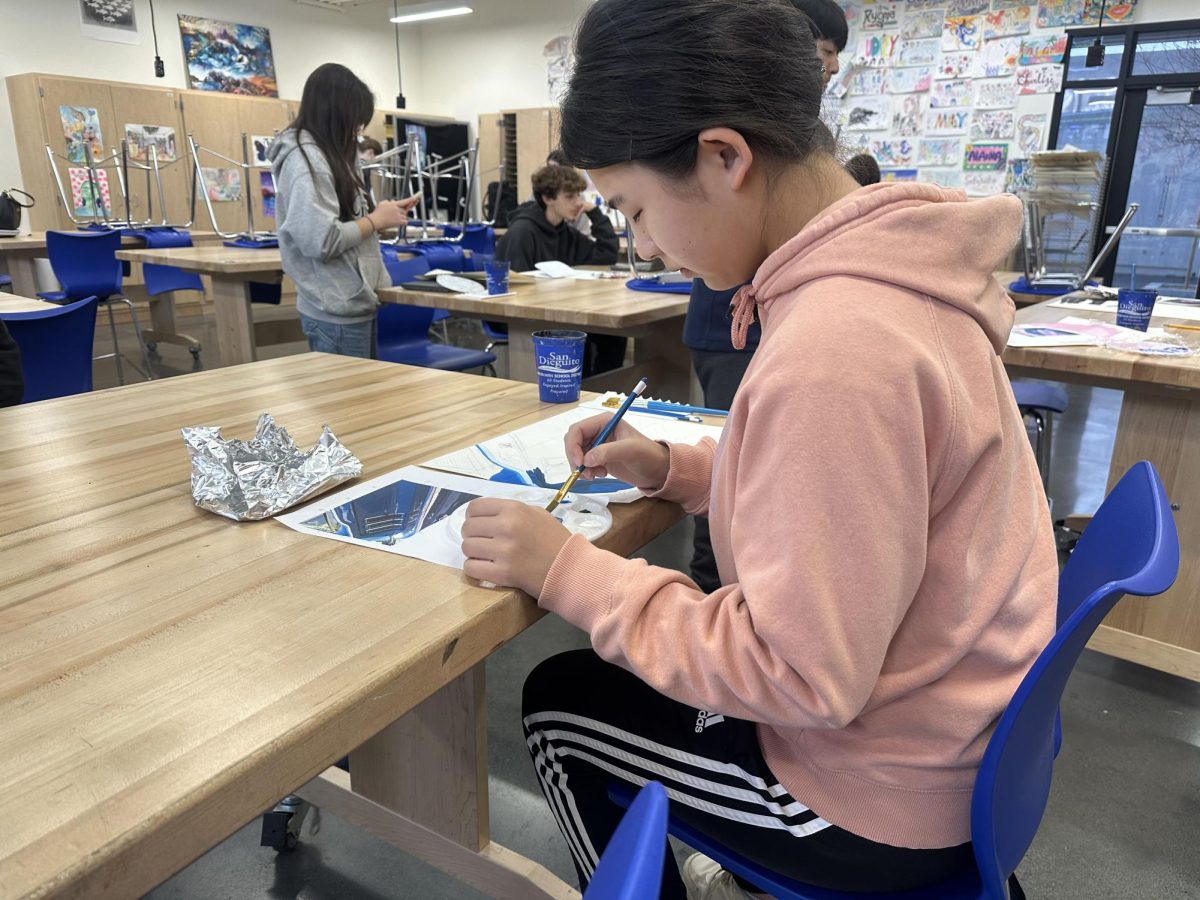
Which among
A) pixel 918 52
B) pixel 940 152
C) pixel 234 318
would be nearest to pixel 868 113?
pixel 918 52

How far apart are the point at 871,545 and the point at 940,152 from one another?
22.4 feet

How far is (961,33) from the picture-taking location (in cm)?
615

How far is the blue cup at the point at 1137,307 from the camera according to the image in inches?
79.4

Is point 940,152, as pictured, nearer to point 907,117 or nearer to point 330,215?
point 907,117

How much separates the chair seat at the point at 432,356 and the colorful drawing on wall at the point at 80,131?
524 cm

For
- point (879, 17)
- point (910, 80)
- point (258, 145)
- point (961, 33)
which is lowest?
point (258, 145)

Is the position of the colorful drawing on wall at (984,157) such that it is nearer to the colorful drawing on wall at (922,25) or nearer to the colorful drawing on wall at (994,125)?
the colorful drawing on wall at (994,125)

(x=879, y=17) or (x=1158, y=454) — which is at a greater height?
(x=879, y=17)

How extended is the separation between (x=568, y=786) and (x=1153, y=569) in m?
0.59

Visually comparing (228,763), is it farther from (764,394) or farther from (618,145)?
(618,145)

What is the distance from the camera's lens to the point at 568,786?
2.89 feet

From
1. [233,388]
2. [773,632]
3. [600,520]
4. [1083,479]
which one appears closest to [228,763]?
[773,632]

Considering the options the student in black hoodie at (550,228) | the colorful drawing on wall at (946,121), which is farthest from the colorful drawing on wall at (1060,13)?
the student in black hoodie at (550,228)

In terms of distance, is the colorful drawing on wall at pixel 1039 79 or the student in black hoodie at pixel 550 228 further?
the colorful drawing on wall at pixel 1039 79
